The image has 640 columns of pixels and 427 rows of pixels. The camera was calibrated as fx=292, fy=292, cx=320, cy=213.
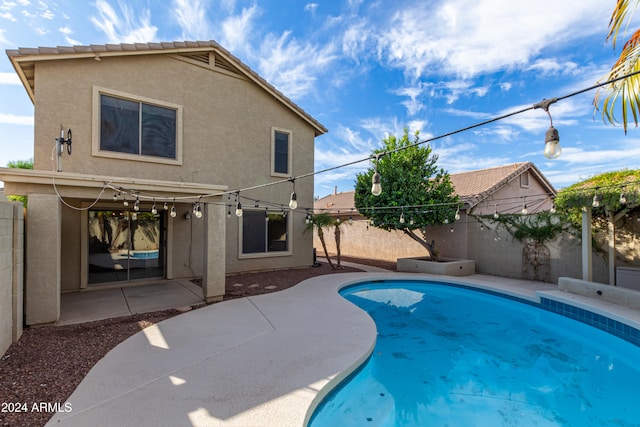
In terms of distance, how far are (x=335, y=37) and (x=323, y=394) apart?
12100 mm

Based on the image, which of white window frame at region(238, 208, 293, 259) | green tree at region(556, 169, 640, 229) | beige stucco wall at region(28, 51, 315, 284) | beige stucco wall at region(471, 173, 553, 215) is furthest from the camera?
beige stucco wall at region(471, 173, 553, 215)

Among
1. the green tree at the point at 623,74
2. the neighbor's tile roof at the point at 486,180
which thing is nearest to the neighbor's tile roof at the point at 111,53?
the neighbor's tile roof at the point at 486,180

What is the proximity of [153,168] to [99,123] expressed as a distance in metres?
1.85

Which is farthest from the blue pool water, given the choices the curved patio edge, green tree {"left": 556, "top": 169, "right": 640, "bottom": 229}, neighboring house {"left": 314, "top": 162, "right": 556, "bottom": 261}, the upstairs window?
the upstairs window

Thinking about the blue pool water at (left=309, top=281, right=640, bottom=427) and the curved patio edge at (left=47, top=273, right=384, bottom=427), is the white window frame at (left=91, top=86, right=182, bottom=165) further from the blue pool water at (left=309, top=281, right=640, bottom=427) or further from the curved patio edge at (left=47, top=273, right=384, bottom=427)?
the blue pool water at (left=309, top=281, right=640, bottom=427)

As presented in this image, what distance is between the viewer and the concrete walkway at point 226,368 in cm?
336

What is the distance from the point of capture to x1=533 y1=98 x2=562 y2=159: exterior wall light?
2.65m

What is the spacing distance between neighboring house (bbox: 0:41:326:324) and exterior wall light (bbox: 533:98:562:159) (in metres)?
6.69

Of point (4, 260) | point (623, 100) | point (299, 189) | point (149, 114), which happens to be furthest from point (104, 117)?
point (623, 100)

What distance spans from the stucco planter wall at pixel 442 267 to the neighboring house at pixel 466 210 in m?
0.97

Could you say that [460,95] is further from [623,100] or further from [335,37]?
[623,100]

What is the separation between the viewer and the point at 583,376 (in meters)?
5.49

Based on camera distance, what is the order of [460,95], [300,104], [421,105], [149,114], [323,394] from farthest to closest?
[421,105] → [460,95] → [300,104] → [149,114] → [323,394]

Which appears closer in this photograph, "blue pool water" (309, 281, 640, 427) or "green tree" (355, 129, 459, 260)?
"blue pool water" (309, 281, 640, 427)
